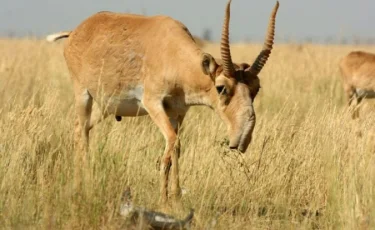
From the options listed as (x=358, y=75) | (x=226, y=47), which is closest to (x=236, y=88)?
(x=226, y=47)

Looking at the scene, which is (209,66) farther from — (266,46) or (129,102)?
(129,102)

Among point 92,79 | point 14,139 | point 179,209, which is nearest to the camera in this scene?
point 179,209

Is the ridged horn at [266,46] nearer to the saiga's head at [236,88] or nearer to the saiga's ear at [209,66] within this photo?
the saiga's head at [236,88]

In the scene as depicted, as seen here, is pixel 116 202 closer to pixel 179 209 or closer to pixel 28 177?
pixel 179 209

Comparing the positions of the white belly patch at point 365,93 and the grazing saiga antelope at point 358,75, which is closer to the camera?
the grazing saiga antelope at point 358,75

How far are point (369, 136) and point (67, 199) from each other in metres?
3.60

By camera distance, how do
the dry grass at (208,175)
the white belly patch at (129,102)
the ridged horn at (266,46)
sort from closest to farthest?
the dry grass at (208,175) → the ridged horn at (266,46) → the white belly patch at (129,102)

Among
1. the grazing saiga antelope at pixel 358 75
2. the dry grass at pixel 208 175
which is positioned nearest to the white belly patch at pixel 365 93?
the grazing saiga antelope at pixel 358 75

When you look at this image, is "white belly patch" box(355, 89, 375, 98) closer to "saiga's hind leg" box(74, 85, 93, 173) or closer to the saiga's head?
"saiga's hind leg" box(74, 85, 93, 173)

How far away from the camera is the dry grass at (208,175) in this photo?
6.00 m

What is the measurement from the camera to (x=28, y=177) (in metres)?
7.00

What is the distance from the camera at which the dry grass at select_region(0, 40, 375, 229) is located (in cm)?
600

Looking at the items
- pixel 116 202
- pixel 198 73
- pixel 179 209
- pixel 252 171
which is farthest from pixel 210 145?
pixel 116 202

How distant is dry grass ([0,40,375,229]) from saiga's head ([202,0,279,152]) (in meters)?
0.54
